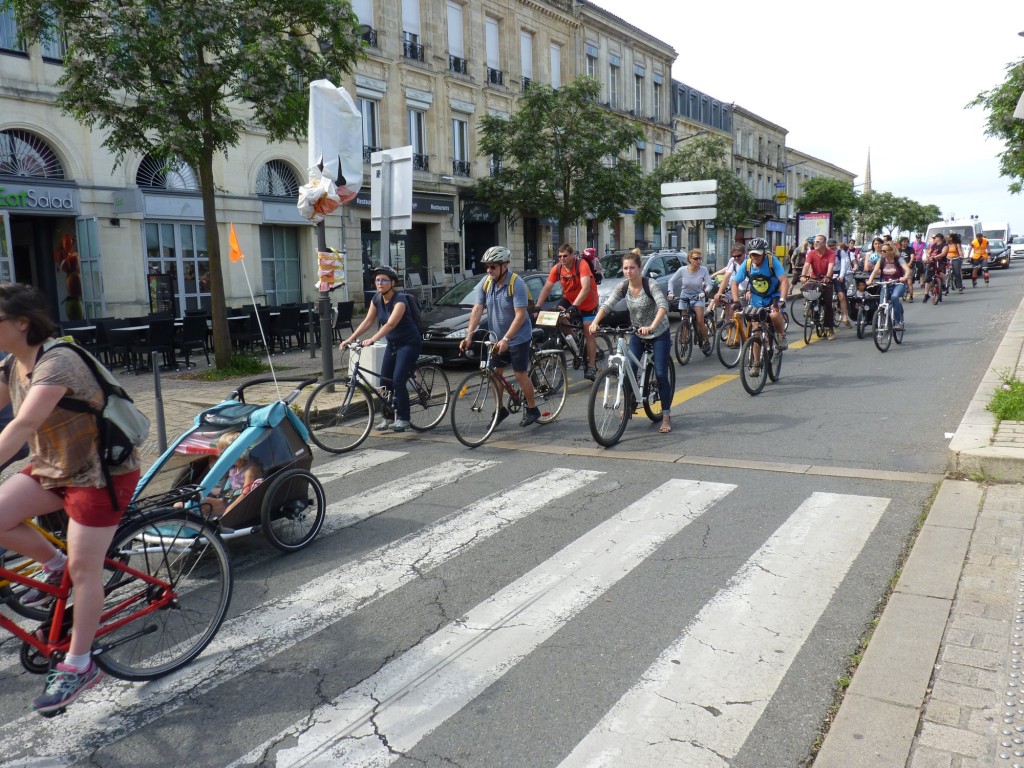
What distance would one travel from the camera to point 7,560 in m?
3.97

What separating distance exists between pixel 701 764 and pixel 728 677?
26.3 inches

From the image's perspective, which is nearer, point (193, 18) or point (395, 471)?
point (395, 471)

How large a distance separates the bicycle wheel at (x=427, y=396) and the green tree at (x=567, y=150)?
17.9m

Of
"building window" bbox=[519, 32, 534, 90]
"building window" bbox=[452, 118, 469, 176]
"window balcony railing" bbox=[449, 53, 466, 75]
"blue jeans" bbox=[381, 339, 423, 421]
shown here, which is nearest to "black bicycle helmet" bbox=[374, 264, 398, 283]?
"blue jeans" bbox=[381, 339, 423, 421]

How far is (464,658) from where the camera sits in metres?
3.83

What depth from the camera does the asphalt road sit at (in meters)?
3.21

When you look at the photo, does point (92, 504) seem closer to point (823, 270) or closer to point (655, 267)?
point (823, 270)

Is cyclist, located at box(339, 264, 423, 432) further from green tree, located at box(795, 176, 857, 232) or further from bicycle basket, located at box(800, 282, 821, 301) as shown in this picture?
green tree, located at box(795, 176, 857, 232)

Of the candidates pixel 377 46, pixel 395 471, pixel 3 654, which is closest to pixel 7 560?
pixel 3 654

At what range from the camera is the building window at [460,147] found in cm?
2997

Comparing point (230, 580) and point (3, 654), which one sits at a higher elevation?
point (230, 580)

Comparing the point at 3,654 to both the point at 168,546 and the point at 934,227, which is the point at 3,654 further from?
the point at 934,227

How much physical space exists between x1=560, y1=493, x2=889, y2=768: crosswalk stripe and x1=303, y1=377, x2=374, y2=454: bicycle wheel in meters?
4.41

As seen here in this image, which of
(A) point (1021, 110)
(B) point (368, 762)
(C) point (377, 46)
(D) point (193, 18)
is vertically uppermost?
(C) point (377, 46)
